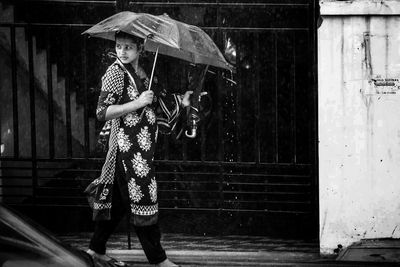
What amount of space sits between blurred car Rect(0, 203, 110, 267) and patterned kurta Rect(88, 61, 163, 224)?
233 cm

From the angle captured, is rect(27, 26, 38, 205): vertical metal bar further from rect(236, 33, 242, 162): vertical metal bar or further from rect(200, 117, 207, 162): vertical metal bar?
rect(236, 33, 242, 162): vertical metal bar

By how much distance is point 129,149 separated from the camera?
22.7 ft

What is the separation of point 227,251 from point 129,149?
6.24 ft

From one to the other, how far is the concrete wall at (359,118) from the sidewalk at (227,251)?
0.42 m

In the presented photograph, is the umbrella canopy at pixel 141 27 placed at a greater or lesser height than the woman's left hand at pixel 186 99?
greater

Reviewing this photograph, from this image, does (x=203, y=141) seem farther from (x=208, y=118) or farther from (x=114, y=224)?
(x=114, y=224)

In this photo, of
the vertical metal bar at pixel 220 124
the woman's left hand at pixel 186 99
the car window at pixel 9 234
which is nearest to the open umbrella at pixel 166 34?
the woman's left hand at pixel 186 99

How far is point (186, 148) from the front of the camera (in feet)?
28.9

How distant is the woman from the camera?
6.87 metres

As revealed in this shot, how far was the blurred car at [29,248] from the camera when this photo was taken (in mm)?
4016

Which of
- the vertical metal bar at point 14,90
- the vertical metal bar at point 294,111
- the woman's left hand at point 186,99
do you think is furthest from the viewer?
the vertical metal bar at point 14,90

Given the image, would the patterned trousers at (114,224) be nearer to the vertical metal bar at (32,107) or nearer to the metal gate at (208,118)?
the metal gate at (208,118)

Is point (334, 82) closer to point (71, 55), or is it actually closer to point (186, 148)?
point (186, 148)

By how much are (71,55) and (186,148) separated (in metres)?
Result: 1.51
